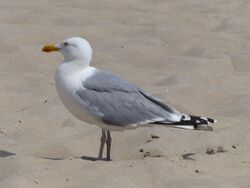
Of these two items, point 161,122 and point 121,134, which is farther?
point 121,134

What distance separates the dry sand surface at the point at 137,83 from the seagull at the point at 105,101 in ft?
0.66

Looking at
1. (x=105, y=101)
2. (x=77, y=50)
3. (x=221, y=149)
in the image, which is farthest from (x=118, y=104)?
(x=221, y=149)

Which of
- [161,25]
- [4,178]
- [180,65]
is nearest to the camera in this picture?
[4,178]

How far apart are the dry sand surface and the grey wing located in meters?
0.23

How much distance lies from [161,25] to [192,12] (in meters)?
0.67

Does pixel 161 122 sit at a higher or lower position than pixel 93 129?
higher

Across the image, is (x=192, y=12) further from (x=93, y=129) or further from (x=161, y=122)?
(x=161, y=122)

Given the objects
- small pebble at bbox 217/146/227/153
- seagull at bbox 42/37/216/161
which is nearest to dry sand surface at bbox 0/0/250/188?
small pebble at bbox 217/146/227/153

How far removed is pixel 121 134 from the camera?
4.83 metres

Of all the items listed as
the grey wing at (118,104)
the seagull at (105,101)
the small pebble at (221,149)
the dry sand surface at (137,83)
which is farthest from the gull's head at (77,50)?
the small pebble at (221,149)

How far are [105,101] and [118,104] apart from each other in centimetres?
8

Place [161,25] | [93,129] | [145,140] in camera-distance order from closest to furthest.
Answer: [145,140] → [93,129] → [161,25]

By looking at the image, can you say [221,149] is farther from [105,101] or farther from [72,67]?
[72,67]

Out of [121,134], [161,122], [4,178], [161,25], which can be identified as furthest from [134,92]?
[161,25]
